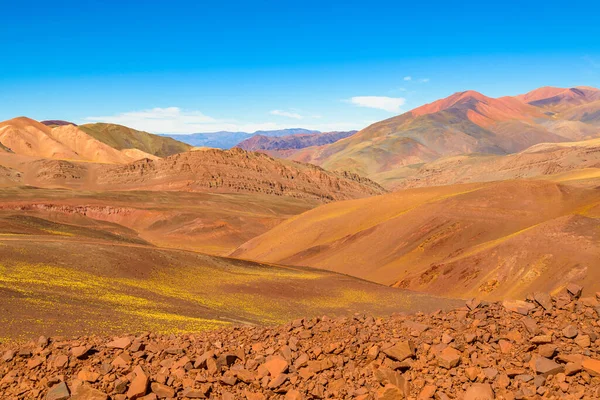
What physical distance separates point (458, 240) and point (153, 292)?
107 ft

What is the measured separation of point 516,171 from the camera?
177 meters

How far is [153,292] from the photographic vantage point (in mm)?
29609

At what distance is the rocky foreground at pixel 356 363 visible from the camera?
10.7 m

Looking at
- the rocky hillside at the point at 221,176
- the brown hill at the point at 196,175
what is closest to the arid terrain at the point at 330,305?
the rocky hillside at the point at 221,176

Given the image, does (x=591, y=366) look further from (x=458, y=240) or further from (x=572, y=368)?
(x=458, y=240)

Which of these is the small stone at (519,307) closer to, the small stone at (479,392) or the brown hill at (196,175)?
the small stone at (479,392)

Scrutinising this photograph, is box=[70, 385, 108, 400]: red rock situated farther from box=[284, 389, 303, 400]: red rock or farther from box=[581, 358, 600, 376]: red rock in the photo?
box=[581, 358, 600, 376]: red rock

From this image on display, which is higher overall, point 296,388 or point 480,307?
point 480,307

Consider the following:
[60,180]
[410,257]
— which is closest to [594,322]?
[410,257]

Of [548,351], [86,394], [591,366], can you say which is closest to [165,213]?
[86,394]

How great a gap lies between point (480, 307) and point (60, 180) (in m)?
164

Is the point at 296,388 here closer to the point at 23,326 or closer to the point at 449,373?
the point at 449,373

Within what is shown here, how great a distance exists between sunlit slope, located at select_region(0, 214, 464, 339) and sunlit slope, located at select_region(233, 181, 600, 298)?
6238 mm

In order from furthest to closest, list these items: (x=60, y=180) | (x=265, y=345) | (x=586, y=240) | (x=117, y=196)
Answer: (x=60, y=180), (x=117, y=196), (x=586, y=240), (x=265, y=345)
